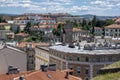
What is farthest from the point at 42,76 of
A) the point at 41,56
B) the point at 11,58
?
the point at 41,56

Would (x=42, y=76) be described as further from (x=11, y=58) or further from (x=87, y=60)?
(x=11, y=58)

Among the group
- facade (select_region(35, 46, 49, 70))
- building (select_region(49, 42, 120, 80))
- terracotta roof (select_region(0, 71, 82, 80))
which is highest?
terracotta roof (select_region(0, 71, 82, 80))

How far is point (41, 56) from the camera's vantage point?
68875mm

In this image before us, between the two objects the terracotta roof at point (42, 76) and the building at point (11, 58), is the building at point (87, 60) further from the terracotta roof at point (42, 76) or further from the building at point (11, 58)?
the terracotta roof at point (42, 76)

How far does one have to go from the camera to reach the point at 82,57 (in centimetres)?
4738

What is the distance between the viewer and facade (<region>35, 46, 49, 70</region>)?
63431mm

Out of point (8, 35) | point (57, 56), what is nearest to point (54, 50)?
point (57, 56)

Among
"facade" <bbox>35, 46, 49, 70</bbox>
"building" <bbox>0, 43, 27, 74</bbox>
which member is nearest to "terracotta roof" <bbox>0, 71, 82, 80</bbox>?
"building" <bbox>0, 43, 27, 74</bbox>

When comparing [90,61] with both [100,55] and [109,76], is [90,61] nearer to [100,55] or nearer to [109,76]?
[100,55]

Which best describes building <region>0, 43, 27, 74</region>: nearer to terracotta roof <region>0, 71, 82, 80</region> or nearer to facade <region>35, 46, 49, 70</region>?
terracotta roof <region>0, 71, 82, 80</region>

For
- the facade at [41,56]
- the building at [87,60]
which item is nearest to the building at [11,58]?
the building at [87,60]

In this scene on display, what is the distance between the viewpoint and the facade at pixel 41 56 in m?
63.4

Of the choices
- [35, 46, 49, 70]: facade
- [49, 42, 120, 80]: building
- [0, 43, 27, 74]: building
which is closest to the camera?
[0, 43, 27, 74]: building

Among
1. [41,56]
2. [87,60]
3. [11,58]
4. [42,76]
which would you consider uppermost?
[42,76]
